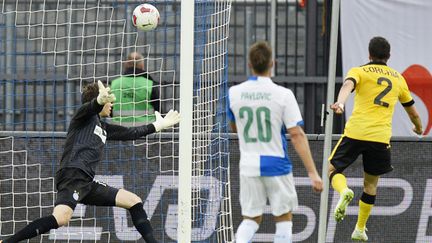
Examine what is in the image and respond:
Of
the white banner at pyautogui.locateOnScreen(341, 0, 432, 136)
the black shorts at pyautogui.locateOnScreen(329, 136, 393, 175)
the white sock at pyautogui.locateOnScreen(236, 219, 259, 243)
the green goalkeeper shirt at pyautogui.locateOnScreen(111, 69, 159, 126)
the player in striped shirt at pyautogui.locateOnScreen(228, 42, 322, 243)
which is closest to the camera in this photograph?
the player in striped shirt at pyautogui.locateOnScreen(228, 42, 322, 243)

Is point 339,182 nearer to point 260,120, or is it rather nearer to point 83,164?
point 260,120

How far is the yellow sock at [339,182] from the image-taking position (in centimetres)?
1209

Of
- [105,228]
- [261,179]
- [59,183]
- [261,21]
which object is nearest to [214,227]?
[105,228]

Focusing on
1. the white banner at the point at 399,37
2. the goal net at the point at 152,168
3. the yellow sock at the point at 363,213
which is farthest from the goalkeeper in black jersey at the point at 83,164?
the white banner at the point at 399,37

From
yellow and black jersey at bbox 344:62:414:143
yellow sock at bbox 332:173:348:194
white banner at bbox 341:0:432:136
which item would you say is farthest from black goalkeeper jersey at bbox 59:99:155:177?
white banner at bbox 341:0:432:136

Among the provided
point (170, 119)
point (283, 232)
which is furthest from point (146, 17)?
point (283, 232)

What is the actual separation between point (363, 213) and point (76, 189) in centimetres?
295

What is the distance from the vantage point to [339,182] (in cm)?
1222

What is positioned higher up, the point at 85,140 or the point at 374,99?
the point at 374,99

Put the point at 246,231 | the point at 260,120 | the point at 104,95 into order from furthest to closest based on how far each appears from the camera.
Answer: the point at 104,95 → the point at 246,231 → the point at 260,120

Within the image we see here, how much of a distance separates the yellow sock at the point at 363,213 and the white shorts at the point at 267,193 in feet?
7.95

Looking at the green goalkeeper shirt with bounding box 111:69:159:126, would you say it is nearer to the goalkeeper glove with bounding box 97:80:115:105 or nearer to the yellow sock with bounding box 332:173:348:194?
the goalkeeper glove with bounding box 97:80:115:105

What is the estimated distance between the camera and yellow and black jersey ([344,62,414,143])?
12.2 meters

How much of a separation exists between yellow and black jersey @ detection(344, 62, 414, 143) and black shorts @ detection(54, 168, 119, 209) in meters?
2.59
